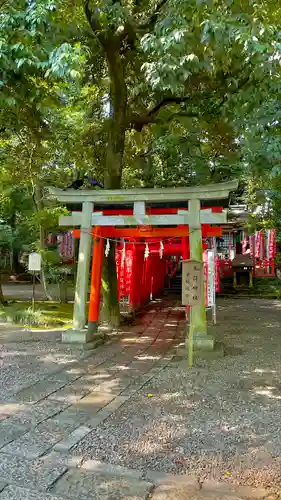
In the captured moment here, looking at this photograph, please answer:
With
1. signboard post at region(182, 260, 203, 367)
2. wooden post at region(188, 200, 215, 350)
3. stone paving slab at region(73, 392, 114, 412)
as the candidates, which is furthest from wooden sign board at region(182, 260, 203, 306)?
stone paving slab at region(73, 392, 114, 412)

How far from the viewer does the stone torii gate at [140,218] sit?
7824 mm

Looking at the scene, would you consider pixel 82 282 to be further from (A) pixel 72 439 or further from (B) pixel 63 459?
(B) pixel 63 459

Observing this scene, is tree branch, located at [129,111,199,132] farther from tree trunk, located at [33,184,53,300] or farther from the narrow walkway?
the narrow walkway

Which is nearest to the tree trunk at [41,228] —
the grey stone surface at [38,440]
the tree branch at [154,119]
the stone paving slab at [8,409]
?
the tree branch at [154,119]

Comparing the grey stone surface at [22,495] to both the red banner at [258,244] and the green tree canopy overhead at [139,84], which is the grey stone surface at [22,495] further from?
the red banner at [258,244]

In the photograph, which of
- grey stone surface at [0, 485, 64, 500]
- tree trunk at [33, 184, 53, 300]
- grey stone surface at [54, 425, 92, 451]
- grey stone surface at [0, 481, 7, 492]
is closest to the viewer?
grey stone surface at [0, 485, 64, 500]

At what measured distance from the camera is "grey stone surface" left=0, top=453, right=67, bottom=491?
3227 millimetres

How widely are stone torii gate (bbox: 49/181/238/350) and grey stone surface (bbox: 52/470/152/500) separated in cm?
438

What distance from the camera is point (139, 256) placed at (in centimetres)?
1439

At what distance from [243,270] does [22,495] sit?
1882 cm

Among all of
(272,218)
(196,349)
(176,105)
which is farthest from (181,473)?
(272,218)

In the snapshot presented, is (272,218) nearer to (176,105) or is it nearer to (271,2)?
(176,105)

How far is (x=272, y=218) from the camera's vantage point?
18.0m

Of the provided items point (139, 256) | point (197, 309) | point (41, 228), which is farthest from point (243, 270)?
point (197, 309)
